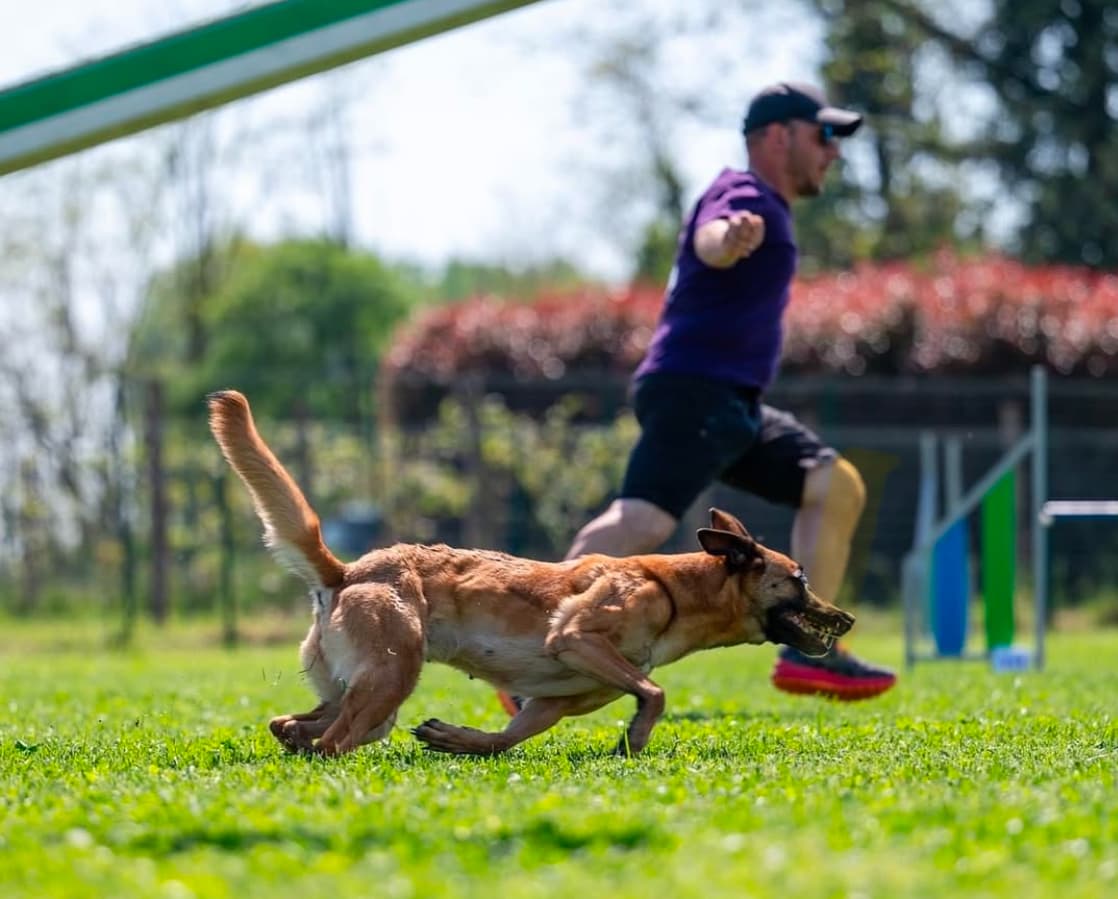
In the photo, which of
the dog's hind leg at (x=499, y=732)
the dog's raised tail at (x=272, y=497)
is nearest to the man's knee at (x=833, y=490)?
the dog's hind leg at (x=499, y=732)

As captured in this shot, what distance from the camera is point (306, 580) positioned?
5414mm

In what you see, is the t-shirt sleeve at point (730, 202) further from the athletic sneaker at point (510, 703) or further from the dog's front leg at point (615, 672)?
the dog's front leg at point (615, 672)

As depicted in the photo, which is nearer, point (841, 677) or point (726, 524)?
point (726, 524)

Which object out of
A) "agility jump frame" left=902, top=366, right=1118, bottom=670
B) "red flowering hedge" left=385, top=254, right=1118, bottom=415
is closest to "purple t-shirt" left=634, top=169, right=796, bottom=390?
"agility jump frame" left=902, top=366, right=1118, bottom=670

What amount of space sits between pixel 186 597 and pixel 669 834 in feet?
41.8

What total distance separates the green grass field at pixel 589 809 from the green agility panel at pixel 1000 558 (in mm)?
3044

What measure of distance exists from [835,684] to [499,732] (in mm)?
2171

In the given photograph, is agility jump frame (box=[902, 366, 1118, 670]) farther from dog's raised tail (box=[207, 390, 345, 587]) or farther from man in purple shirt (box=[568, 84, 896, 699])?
dog's raised tail (box=[207, 390, 345, 587])

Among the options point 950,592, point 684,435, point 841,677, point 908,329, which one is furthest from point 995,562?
point 908,329

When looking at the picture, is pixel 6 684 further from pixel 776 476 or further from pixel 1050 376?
pixel 1050 376

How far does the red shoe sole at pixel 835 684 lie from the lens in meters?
7.23

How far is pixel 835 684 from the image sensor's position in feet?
23.7

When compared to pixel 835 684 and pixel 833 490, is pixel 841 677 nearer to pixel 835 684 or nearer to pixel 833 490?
pixel 835 684

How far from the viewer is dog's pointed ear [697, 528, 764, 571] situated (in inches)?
228
